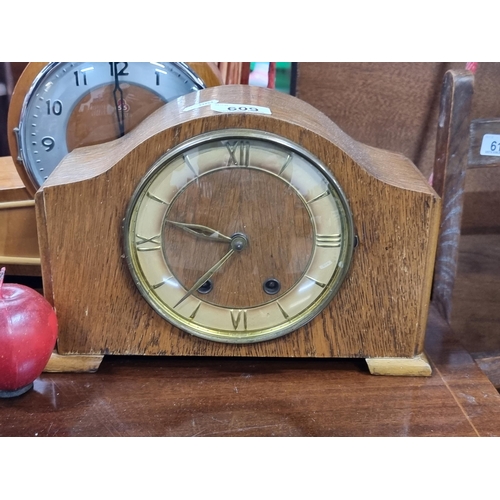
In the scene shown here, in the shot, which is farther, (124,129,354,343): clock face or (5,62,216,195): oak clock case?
(5,62,216,195): oak clock case

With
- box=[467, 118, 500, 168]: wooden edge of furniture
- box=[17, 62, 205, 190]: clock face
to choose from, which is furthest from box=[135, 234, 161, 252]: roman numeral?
box=[467, 118, 500, 168]: wooden edge of furniture

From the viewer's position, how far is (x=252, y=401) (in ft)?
3.09

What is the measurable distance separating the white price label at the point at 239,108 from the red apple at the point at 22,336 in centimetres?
38

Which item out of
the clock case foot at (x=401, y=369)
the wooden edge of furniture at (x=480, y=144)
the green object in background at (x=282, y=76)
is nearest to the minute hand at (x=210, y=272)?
the clock case foot at (x=401, y=369)

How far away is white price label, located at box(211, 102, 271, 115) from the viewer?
0.91 metres

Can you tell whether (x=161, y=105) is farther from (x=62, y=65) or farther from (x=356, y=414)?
(x=356, y=414)

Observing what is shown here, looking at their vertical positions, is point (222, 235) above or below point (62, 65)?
below

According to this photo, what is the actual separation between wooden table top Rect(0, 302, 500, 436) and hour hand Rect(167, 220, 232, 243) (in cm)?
22

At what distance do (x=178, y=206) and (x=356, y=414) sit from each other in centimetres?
39

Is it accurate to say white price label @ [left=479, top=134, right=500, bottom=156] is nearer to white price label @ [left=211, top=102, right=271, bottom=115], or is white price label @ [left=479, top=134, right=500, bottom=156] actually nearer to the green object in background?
white price label @ [left=211, top=102, right=271, bottom=115]

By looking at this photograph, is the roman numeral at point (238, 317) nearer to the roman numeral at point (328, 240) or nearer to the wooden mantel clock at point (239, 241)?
the wooden mantel clock at point (239, 241)

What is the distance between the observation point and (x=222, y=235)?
94 cm

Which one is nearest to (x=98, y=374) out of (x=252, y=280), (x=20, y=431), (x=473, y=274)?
(x=20, y=431)

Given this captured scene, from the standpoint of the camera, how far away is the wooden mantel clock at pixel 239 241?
920 mm
